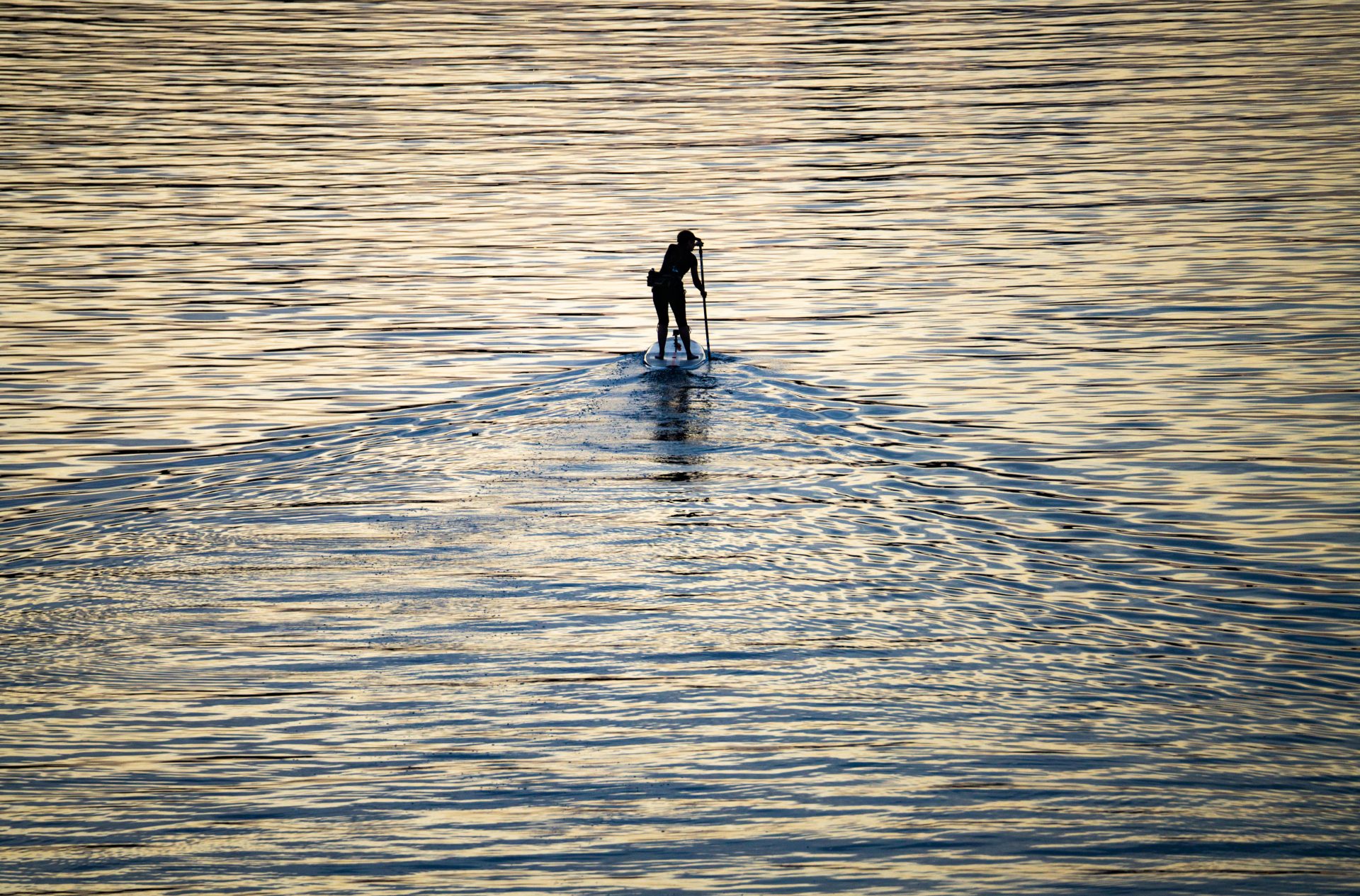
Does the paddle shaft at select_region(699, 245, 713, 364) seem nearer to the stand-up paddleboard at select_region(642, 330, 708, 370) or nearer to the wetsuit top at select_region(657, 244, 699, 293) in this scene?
the stand-up paddleboard at select_region(642, 330, 708, 370)

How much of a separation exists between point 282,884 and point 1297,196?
3618 cm

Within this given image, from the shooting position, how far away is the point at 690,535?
648 inches

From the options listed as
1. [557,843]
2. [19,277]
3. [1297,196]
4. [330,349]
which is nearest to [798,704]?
[557,843]

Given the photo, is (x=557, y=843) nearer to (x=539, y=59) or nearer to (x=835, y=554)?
(x=835, y=554)

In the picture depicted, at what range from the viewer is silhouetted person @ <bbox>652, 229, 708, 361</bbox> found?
23.7 m

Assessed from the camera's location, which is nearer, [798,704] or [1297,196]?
[798,704]

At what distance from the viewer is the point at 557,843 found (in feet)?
34.8

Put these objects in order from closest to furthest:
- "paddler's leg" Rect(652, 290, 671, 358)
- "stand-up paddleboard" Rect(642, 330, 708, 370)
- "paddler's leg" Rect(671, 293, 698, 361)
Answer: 1. "paddler's leg" Rect(671, 293, 698, 361)
2. "paddler's leg" Rect(652, 290, 671, 358)
3. "stand-up paddleboard" Rect(642, 330, 708, 370)

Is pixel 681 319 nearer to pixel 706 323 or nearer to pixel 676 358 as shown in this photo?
pixel 706 323

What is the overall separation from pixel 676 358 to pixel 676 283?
150cm

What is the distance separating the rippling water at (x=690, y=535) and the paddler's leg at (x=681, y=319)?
2.98 feet

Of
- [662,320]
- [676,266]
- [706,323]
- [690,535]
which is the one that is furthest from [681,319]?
[690,535]

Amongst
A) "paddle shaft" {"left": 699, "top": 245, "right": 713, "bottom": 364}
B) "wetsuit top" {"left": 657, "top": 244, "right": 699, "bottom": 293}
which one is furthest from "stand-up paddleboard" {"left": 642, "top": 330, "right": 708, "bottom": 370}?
"wetsuit top" {"left": 657, "top": 244, "right": 699, "bottom": 293}

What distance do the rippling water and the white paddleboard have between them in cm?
38
